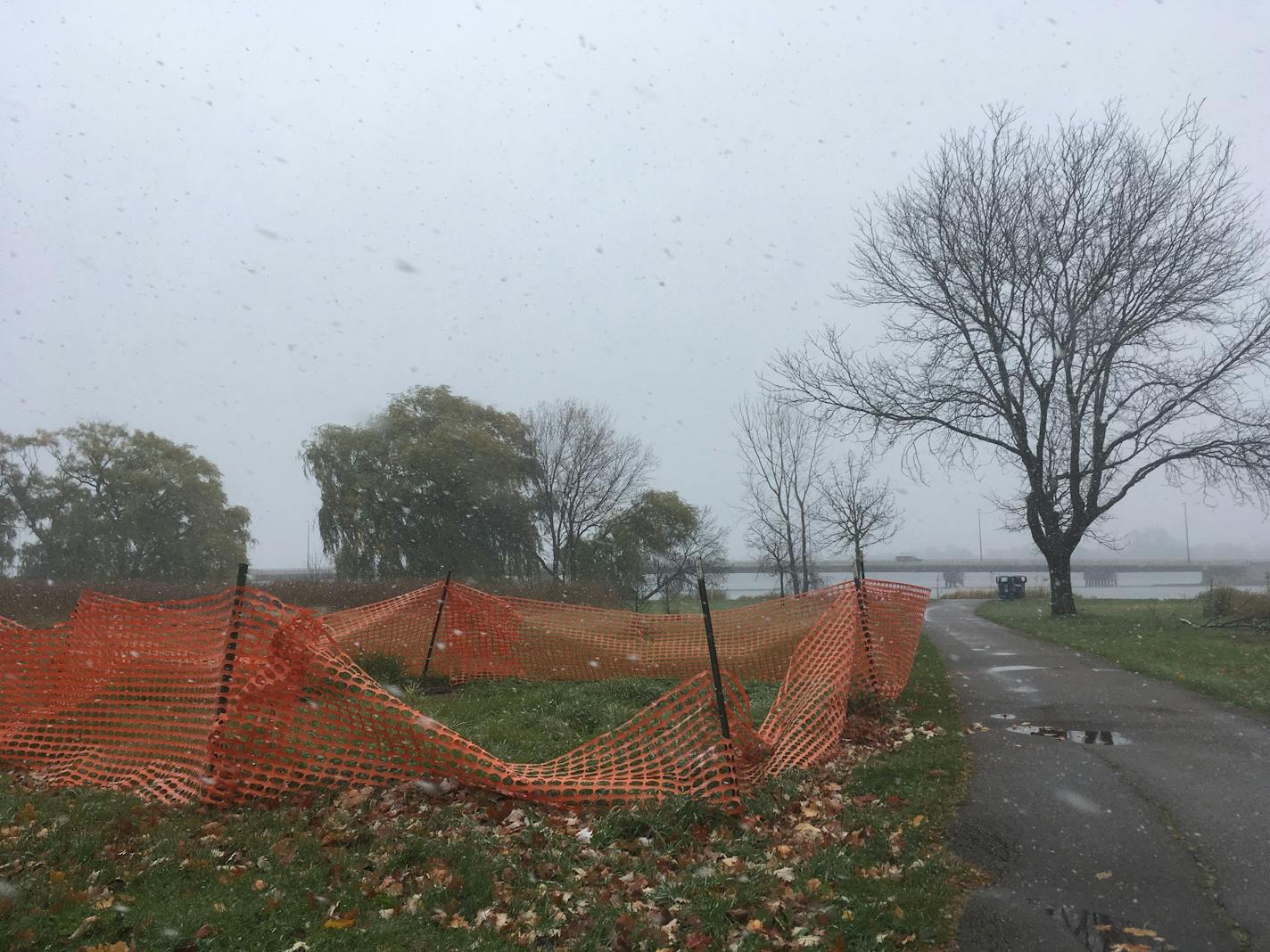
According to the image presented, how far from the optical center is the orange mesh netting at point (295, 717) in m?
5.42

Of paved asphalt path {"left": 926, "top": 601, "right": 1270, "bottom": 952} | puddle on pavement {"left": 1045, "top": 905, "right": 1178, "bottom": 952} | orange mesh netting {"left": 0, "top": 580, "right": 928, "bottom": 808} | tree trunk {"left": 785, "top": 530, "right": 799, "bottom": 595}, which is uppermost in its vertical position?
tree trunk {"left": 785, "top": 530, "right": 799, "bottom": 595}

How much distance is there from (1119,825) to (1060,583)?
17656 millimetres

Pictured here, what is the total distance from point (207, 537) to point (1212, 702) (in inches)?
1096

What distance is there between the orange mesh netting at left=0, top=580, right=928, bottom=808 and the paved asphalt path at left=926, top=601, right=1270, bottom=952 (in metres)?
1.34

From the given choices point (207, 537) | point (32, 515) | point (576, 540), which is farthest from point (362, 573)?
point (32, 515)

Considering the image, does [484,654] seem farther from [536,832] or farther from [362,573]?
[362,573]

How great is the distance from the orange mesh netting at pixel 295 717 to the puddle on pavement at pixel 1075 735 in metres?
1.49

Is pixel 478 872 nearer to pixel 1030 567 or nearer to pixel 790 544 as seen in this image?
pixel 790 544

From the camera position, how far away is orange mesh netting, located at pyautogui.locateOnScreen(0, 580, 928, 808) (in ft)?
17.8

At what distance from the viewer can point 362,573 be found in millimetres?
29016

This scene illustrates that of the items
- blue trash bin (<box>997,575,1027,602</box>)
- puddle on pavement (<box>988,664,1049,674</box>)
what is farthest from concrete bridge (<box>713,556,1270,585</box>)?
puddle on pavement (<box>988,664,1049,674</box>)

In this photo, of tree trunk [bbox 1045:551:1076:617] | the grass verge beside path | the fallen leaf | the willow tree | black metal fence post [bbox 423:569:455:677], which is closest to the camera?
the fallen leaf

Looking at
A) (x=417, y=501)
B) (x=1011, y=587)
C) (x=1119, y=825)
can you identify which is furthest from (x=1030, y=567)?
(x=1119, y=825)

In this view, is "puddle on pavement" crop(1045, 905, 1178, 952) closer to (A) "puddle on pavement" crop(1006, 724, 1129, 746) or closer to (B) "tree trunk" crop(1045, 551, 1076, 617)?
(A) "puddle on pavement" crop(1006, 724, 1129, 746)
